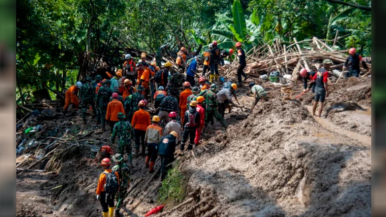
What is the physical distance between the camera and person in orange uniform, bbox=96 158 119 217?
11.3 m

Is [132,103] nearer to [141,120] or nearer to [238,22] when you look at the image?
[141,120]

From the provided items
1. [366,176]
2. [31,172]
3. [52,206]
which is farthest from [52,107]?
[366,176]

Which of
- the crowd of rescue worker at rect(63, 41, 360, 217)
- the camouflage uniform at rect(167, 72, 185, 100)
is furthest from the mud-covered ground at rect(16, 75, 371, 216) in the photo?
the camouflage uniform at rect(167, 72, 185, 100)

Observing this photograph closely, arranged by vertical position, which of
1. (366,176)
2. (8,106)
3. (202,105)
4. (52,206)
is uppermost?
(8,106)

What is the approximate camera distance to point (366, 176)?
9148 millimetres

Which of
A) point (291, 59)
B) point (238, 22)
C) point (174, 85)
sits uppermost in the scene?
point (238, 22)

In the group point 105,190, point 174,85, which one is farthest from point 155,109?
point 105,190

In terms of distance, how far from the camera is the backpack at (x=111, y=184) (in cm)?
1120

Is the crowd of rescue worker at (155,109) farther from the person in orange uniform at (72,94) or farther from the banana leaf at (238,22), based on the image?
the banana leaf at (238,22)

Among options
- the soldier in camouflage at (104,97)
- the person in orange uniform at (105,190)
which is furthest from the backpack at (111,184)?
the soldier in camouflage at (104,97)

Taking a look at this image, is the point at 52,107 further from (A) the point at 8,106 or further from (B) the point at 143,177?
(A) the point at 8,106

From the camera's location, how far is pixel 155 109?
632 inches

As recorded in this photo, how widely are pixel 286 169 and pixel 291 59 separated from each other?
11.4 m

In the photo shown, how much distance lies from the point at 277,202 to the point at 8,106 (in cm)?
715
